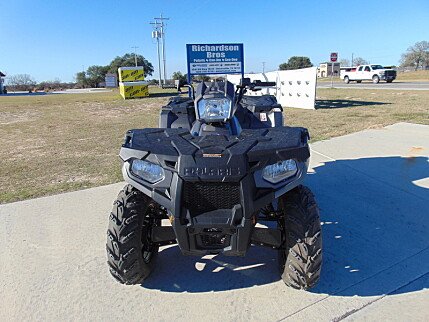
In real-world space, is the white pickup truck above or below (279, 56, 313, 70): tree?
below

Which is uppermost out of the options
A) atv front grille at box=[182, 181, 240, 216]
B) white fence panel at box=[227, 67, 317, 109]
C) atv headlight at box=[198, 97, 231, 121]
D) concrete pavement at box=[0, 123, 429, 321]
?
white fence panel at box=[227, 67, 317, 109]

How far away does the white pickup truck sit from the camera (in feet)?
110

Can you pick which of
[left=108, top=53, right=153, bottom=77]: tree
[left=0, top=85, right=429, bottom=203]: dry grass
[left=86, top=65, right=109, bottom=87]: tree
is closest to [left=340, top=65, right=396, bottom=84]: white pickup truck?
[left=0, top=85, right=429, bottom=203]: dry grass

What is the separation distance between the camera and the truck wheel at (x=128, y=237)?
228 centimetres

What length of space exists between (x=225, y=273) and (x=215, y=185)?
995 millimetres

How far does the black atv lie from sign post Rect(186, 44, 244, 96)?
1060cm

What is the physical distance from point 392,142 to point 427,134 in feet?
3.92

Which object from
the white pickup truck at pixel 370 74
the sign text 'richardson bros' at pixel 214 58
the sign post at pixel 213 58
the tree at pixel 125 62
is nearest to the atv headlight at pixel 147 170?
the sign post at pixel 213 58

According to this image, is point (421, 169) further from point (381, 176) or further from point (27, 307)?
point (27, 307)

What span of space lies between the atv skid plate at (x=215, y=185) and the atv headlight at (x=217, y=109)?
451 mm

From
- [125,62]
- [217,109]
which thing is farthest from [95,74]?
[217,109]

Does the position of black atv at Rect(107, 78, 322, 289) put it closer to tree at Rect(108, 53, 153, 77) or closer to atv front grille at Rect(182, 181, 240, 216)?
atv front grille at Rect(182, 181, 240, 216)

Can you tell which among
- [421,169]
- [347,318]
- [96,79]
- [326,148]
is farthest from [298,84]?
[96,79]

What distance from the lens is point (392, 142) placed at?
6652 millimetres
